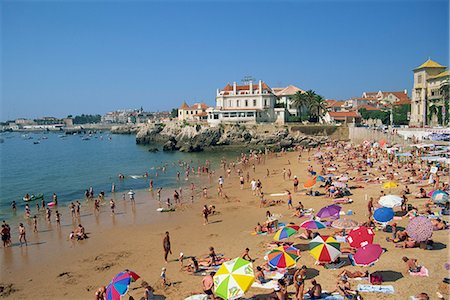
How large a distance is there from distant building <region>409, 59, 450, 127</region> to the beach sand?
41106 millimetres

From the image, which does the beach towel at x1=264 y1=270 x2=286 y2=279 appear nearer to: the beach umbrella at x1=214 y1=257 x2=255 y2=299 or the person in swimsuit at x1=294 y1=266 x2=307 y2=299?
the person in swimsuit at x1=294 y1=266 x2=307 y2=299

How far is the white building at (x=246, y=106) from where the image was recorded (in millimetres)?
70688

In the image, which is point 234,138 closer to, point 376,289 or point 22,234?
point 22,234

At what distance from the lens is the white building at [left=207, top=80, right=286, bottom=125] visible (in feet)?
232

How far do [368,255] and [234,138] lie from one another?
5466 centimetres

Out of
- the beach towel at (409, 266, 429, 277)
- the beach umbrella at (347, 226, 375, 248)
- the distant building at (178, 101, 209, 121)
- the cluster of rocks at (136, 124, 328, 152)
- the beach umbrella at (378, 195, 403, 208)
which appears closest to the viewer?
the beach towel at (409, 266, 429, 277)

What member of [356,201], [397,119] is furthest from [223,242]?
[397,119]

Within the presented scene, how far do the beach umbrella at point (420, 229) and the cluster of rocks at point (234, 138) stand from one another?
45767 millimetres

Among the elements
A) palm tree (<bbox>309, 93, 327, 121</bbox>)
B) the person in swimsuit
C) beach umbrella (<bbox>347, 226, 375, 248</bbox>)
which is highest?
palm tree (<bbox>309, 93, 327, 121</bbox>)

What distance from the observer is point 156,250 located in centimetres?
1605

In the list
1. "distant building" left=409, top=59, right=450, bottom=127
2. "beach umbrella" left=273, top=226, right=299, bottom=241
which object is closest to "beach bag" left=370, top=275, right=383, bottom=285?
"beach umbrella" left=273, top=226, right=299, bottom=241

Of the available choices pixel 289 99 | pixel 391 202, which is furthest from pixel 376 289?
pixel 289 99

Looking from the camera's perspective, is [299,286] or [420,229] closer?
[299,286]

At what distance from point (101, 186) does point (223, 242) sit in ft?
70.4
